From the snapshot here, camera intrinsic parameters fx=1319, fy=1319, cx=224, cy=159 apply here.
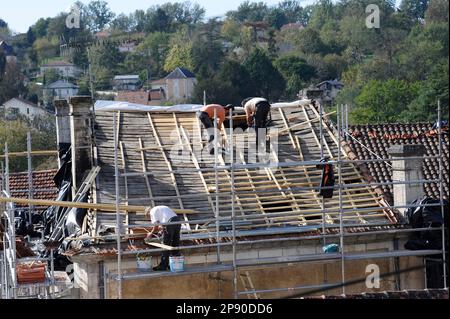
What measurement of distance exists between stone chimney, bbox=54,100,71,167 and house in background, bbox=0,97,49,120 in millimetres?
55793

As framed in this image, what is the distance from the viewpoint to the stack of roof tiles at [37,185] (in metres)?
28.8

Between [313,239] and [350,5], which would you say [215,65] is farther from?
[313,239]

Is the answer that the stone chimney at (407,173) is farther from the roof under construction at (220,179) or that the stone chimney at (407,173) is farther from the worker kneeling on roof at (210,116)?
the worker kneeling on roof at (210,116)

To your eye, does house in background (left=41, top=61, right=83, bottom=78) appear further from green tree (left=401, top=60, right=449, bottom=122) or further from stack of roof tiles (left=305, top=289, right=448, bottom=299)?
stack of roof tiles (left=305, top=289, right=448, bottom=299)

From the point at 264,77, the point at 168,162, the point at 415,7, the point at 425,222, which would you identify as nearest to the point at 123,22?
the point at 415,7

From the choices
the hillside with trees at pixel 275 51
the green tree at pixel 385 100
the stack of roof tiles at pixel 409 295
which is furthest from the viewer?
the hillside with trees at pixel 275 51

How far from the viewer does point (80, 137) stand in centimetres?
2358

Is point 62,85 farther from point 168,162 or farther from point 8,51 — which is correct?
point 168,162

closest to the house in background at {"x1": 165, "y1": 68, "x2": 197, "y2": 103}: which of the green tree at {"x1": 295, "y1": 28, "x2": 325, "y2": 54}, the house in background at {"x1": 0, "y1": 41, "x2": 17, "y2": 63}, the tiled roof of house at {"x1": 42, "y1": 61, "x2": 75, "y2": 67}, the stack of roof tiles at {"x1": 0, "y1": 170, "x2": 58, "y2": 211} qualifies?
the green tree at {"x1": 295, "y1": 28, "x2": 325, "y2": 54}

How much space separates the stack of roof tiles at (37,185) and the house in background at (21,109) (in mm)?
50970

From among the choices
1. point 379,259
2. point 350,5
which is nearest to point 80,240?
point 379,259

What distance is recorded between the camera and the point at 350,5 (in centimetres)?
11588

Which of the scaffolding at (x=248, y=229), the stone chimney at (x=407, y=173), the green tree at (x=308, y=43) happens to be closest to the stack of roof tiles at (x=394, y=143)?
the stone chimney at (x=407, y=173)

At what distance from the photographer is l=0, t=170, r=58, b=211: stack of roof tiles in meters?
28.8
